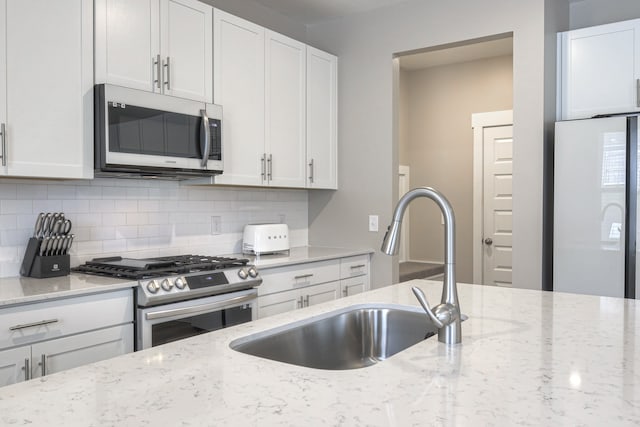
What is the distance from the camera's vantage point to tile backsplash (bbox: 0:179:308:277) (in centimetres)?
254

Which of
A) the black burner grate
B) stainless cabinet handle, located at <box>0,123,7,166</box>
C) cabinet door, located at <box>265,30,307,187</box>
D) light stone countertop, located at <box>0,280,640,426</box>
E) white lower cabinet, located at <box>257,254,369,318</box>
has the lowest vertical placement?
white lower cabinet, located at <box>257,254,369,318</box>

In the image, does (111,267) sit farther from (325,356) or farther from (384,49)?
(384,49)

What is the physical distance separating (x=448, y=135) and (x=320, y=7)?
2201 millimetres

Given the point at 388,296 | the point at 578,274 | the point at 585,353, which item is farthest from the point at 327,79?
the point at 585,353

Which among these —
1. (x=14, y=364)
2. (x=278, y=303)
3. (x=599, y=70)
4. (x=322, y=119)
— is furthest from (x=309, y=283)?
(x=599, y=70)

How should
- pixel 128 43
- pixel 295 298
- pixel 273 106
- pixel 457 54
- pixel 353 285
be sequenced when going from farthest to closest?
pixel 457 54 → pixel 353 285 → pixel 273 106 → pixel 295 298 → pixel 128 43

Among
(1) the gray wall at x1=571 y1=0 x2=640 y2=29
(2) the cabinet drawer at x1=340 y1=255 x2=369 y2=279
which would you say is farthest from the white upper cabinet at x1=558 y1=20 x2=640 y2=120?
(2) the cabinet drawer at x1=340 y1=255 x2=369 y2=279

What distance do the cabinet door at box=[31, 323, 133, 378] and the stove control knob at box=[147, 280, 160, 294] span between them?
0.60 ft

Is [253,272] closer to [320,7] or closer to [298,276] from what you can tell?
[298,276]

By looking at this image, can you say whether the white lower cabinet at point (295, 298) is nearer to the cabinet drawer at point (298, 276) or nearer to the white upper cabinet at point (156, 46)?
the cabinet drawer at point (298, 276)

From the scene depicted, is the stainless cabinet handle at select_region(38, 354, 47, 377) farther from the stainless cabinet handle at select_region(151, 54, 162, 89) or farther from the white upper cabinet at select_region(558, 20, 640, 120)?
the white upper cabinet at select_region(558, 20, 640, 120)

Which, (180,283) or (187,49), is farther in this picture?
(187,49)

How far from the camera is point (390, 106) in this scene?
3953mm

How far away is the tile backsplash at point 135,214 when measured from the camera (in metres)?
2.54
